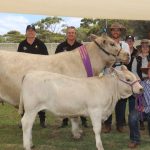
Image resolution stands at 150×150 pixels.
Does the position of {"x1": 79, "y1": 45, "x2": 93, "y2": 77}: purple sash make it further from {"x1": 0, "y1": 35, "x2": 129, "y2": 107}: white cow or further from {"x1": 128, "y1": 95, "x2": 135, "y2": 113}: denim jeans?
{"x1": 128, "y1": 95, "x2": 135, "y2": 113}: denim jeans

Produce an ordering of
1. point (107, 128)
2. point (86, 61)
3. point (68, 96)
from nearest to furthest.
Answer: point (68, 96), point (86, 61), point (107, 128)

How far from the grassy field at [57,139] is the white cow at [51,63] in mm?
829

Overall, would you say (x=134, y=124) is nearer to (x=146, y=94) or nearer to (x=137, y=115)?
(x=137, y=115)

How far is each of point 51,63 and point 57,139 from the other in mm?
1524

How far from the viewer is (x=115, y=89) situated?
708 centimetres

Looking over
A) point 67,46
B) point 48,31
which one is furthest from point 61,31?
point 67,46

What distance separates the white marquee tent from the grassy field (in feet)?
7.85

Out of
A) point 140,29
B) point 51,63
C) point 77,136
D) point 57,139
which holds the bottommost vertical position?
point 57,139

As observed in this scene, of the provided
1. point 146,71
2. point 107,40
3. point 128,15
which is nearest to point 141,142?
point 146,71

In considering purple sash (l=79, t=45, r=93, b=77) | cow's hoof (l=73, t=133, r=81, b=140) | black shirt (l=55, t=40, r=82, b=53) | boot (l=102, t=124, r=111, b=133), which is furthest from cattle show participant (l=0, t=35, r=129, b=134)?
boot (l=102, t=124, r=111, b=133)

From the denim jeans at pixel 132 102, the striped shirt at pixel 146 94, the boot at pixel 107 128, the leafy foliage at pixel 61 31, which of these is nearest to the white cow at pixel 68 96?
the denim jeans at pixel 132 102

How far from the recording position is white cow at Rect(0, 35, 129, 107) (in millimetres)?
7758

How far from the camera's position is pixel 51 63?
778 centimetres

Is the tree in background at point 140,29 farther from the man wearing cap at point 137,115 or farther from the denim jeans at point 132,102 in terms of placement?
the denim jeans at point 132,102
